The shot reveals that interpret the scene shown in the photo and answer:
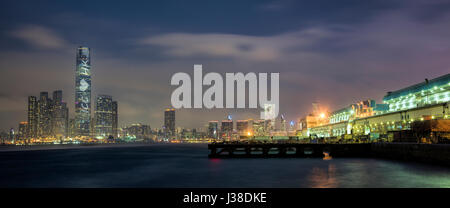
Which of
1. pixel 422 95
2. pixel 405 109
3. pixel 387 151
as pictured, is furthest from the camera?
pixel 422 95

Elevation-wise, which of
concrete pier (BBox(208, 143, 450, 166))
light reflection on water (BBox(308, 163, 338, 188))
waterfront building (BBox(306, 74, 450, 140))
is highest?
waterfront building (BBox(306, 74, 450, 140))

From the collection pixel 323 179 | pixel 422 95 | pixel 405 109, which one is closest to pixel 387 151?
pixel 323 179

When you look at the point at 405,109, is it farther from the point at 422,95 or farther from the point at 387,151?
the point at 387,151

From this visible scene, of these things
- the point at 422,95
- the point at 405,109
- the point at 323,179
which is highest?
the point at 422,95

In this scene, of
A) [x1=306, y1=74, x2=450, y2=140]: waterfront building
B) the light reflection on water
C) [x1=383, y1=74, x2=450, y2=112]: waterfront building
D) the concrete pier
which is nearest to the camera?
the light reflection on water

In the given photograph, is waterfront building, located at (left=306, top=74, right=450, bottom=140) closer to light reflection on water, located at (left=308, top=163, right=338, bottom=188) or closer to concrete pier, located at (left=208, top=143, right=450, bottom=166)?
concrete pier, located at (left=208, top=143, right=450, bottom=166)

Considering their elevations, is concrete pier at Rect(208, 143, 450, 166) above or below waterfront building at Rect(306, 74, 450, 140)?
below

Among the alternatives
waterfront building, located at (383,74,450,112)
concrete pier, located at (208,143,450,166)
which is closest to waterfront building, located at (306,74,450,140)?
waterfront building, located at (383,74,450,112)

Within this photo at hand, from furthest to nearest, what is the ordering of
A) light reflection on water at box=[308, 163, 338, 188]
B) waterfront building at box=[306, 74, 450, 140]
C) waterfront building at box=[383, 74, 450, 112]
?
waterfront building at box=[383, 74, 450, 112] < waterfront building at box=[306, 74, 450, 140] < light reflection on water at box=[308, 163, 338, 188]

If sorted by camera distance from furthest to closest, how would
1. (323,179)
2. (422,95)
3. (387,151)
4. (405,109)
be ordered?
1. (422,95)
2. (405,109)
3. (387,151)
4. (323,179)

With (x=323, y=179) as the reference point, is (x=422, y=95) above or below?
above

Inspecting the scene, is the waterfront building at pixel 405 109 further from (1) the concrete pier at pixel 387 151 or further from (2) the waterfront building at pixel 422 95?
(1) the concrete pier at pixel 387 151
